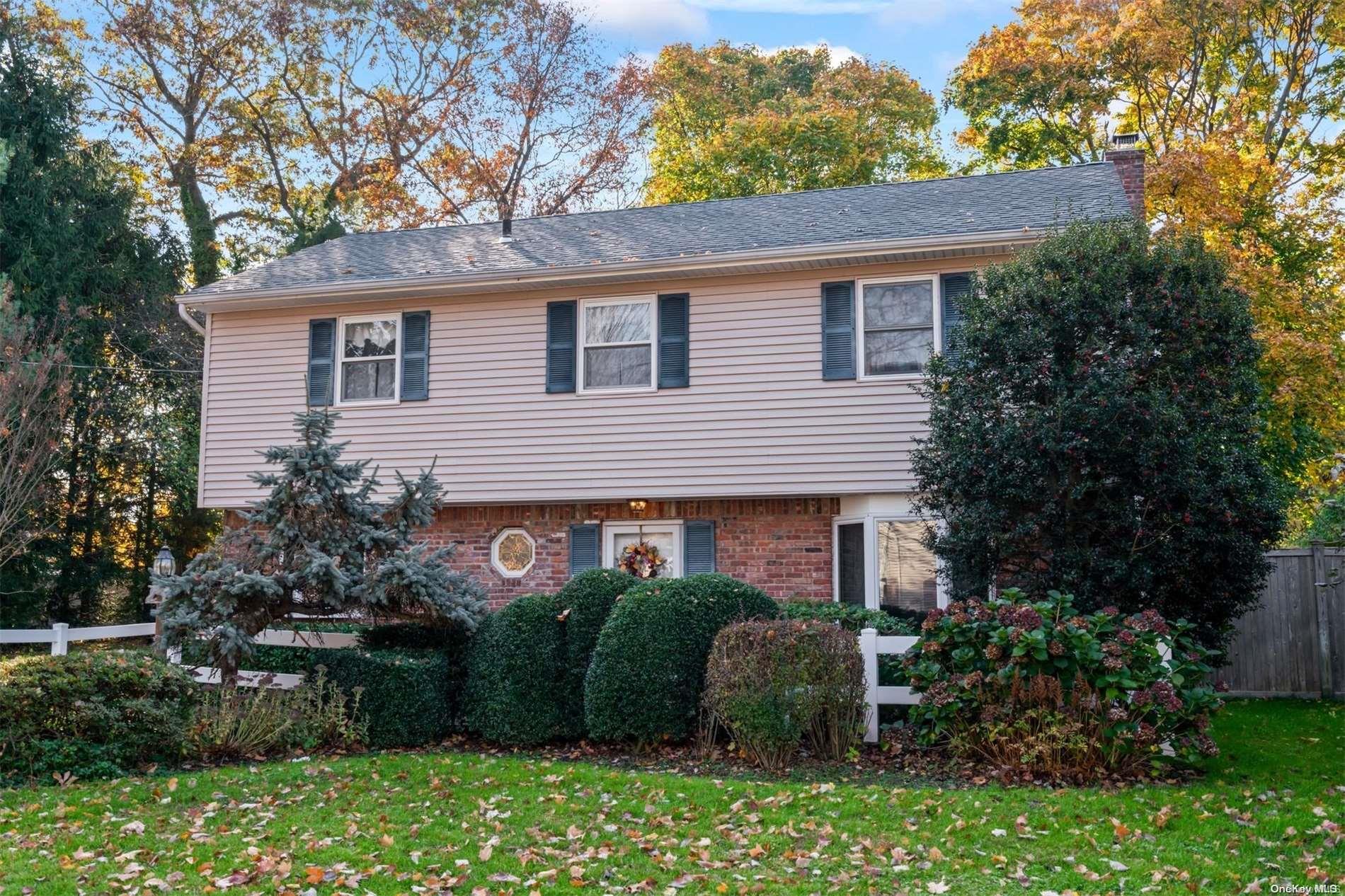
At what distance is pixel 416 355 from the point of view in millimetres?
14625

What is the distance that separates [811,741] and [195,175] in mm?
22168

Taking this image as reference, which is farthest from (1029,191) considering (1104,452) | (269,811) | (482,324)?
(269,811)

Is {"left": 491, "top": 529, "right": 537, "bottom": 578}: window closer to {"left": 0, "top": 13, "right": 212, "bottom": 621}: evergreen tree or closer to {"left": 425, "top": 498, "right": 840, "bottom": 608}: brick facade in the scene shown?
{"left": 425, "top": 498, "right": 840, "bottom": 608}: brick facade

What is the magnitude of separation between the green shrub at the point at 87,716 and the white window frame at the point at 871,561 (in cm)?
676

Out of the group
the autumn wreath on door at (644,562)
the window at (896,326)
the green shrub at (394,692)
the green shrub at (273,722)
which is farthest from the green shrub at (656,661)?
the window at (896,326)

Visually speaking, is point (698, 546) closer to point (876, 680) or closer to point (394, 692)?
point (876, 680)

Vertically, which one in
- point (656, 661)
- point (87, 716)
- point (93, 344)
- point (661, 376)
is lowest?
point (87, 716)

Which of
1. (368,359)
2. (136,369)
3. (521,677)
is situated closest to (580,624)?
(521,677)

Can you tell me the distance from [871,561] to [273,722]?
6.41 meters

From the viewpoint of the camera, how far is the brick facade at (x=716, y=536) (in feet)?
43.5

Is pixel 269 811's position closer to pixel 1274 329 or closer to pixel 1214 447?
→ pixel 1214 447

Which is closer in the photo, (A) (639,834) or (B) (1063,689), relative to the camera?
(A) (639,834)

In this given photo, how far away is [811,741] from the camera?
29.3ft

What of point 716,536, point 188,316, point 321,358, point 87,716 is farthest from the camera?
point 188,316
